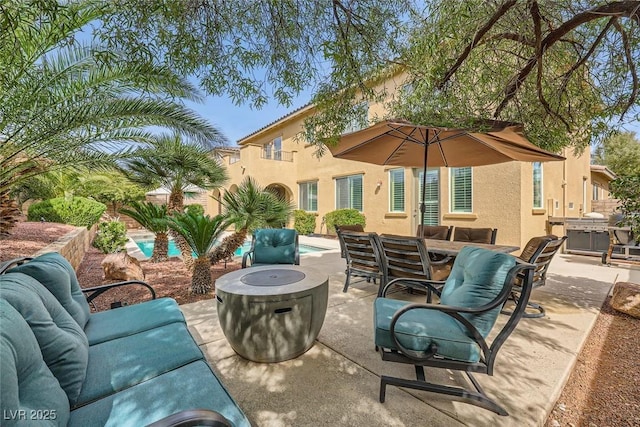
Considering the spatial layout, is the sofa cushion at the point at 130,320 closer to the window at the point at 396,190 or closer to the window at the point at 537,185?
the window at the point at 396,190

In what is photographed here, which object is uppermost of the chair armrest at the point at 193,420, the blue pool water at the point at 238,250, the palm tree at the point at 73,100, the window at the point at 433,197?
the palm tree at the point at 73,100

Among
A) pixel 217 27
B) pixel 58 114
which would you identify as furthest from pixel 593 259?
pixel 58 114

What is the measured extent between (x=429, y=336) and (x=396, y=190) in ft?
32.3

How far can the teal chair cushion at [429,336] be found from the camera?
2105mm

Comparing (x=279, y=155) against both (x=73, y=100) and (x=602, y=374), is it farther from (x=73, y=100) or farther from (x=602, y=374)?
(x=602, y=374)

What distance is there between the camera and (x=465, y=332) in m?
2.21

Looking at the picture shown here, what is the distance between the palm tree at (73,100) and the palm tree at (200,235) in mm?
1804

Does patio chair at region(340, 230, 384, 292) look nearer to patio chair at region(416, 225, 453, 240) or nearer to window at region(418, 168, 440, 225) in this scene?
patio chair at region(416, 225, 453, 240)

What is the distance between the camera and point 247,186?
6230 mm

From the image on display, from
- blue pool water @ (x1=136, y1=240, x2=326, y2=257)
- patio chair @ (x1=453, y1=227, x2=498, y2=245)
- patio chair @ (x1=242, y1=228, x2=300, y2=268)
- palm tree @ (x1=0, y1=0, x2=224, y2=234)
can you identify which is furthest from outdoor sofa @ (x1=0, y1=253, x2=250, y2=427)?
blue pool water @ (x1=136, y1=240, x2=326, y2=257)

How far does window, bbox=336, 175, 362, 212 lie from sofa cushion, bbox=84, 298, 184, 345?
10.9 metres

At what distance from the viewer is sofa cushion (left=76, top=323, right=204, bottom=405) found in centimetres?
165

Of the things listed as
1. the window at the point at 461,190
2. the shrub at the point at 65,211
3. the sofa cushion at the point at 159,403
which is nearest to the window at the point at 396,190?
the window at the point at 461,190

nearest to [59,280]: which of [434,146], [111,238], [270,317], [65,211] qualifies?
[270,317]
